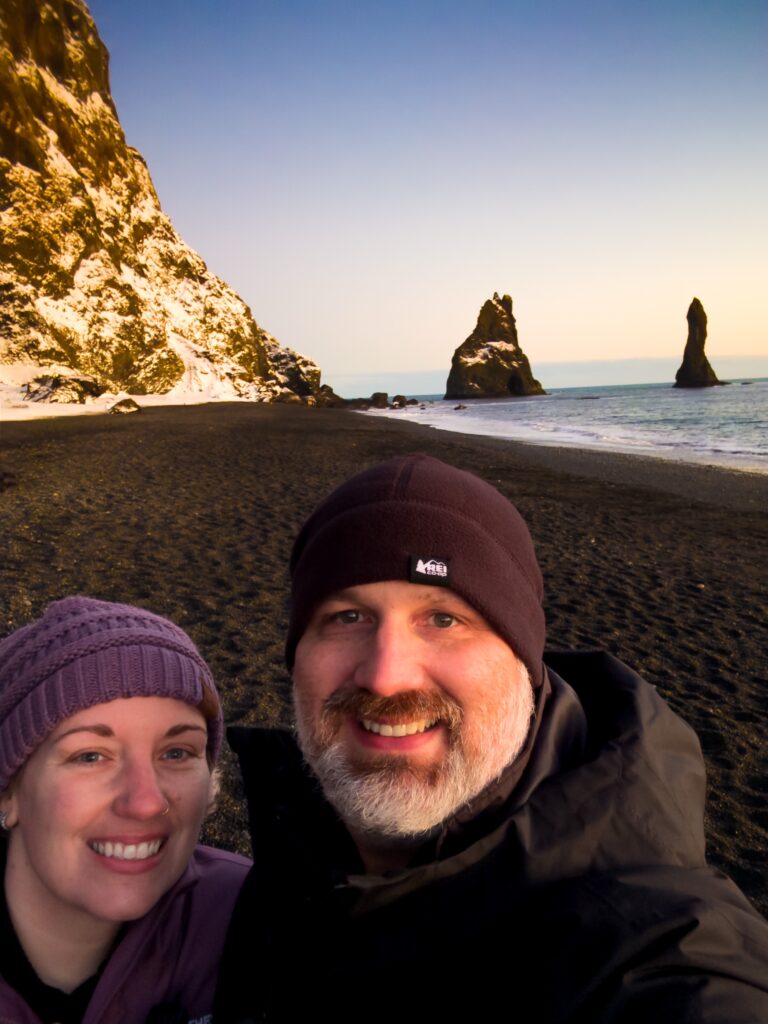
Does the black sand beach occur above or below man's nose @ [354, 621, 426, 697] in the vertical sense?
below

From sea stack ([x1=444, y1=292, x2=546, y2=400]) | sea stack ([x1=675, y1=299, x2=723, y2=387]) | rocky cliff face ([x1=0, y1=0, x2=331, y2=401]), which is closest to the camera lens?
rocky cliff face ([x1=0, y1=0, x2=331, y2=401])

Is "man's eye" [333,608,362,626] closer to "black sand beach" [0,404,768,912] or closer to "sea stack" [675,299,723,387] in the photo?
"black sand beach" [0,404,768,912]

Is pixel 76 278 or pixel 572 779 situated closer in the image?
pixel 572 779

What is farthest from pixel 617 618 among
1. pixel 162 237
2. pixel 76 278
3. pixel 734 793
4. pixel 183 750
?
pixel 162 237

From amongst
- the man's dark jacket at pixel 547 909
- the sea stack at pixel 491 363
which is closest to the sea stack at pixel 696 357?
the sea stack at pixel 491 363

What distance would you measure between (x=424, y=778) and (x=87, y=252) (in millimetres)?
52850

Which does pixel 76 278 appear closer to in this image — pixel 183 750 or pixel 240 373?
pixel 240 373

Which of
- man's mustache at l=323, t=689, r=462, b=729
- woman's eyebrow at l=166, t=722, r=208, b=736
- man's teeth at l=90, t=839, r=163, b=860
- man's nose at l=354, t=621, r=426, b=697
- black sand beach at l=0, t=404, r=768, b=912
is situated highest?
man's nose at l=354, t=621, r=426, b=697

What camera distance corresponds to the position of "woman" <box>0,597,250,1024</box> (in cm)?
202

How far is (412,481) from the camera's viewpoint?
2000 mm

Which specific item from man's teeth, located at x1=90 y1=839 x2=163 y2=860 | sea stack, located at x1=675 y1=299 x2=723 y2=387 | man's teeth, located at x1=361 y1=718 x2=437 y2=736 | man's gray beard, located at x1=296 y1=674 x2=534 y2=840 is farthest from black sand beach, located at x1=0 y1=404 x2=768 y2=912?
sea stack, located at x1=675 y1=299 x2=723 y2=387

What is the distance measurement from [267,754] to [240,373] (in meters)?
55.7

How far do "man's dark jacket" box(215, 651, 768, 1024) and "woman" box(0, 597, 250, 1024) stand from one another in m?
0.30

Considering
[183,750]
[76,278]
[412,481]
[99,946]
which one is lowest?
[99,946]
